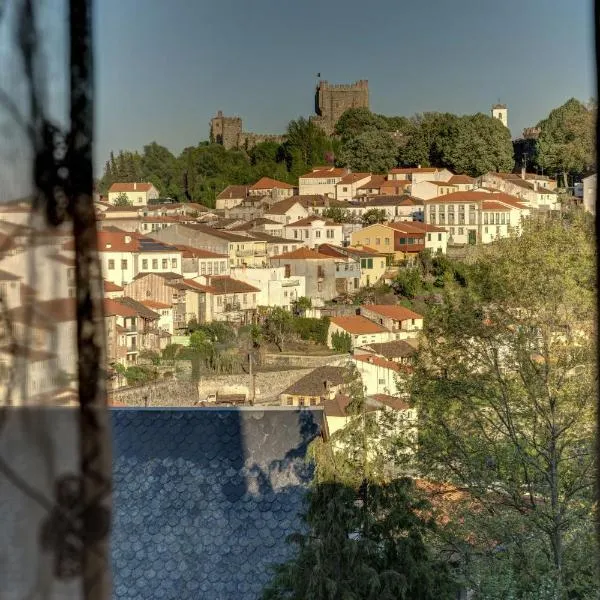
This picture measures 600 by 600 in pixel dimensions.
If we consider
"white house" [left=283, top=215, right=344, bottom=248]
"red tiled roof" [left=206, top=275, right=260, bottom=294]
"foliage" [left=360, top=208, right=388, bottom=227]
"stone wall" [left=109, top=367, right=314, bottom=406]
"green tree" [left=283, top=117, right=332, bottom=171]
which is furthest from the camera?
"green tree" [left=283, top=117, right=332, bottom=171]

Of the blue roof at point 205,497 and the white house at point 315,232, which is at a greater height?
the white house at point 315,232

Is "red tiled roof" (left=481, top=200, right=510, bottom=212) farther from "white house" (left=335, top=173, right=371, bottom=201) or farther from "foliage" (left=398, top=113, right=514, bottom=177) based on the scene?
"foliage" (left=398, top=113, right=514, bottom=177)

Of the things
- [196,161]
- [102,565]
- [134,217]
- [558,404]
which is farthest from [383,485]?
[196,161]

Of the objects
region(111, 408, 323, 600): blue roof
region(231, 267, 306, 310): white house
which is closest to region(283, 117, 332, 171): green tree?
region(231, 267, 306, 310): white house

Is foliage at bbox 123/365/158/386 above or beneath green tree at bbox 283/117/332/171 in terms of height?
beneath

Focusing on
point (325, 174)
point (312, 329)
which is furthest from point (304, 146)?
point (312, 329)

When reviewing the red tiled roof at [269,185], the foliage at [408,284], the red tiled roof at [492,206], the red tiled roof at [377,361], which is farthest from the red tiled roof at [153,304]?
the red tiled roof at [269,185]

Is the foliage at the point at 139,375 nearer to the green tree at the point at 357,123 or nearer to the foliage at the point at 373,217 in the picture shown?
the foliage at the point at 373,217
